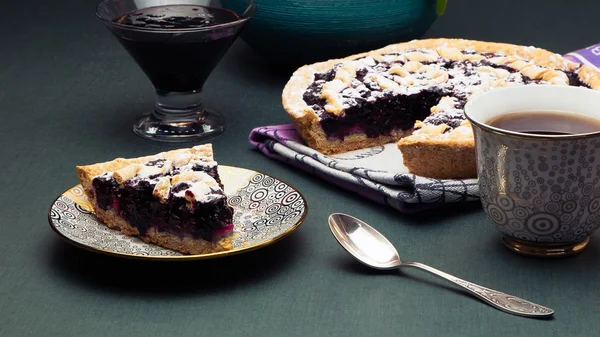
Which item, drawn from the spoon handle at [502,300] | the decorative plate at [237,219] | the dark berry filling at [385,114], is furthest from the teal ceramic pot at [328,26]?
the spoon handle at [502,300]

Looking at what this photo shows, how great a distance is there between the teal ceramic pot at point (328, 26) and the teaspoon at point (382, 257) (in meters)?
1.13

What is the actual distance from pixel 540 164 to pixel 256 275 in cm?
65

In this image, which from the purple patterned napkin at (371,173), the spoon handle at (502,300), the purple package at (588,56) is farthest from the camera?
the purple package at (588,56)

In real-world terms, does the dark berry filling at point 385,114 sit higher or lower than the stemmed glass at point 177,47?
lower

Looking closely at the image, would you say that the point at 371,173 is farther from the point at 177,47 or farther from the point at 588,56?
the point at 588,56

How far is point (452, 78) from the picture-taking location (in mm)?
3031

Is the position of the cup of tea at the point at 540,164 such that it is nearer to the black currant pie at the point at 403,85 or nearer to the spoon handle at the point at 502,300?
the spoon handle at the point at 502,300

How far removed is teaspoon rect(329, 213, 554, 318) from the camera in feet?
6.59

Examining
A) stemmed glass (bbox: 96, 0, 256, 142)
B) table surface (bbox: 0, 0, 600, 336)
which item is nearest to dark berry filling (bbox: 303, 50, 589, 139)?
table surface (bbox: 0, 0, 600, 336)

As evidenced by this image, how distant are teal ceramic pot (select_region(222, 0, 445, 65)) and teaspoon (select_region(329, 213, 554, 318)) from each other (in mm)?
1126

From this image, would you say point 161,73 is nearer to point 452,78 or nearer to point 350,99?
point 350,99

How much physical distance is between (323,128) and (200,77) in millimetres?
432

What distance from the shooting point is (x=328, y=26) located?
3.29 m

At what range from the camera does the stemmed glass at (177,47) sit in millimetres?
2875
